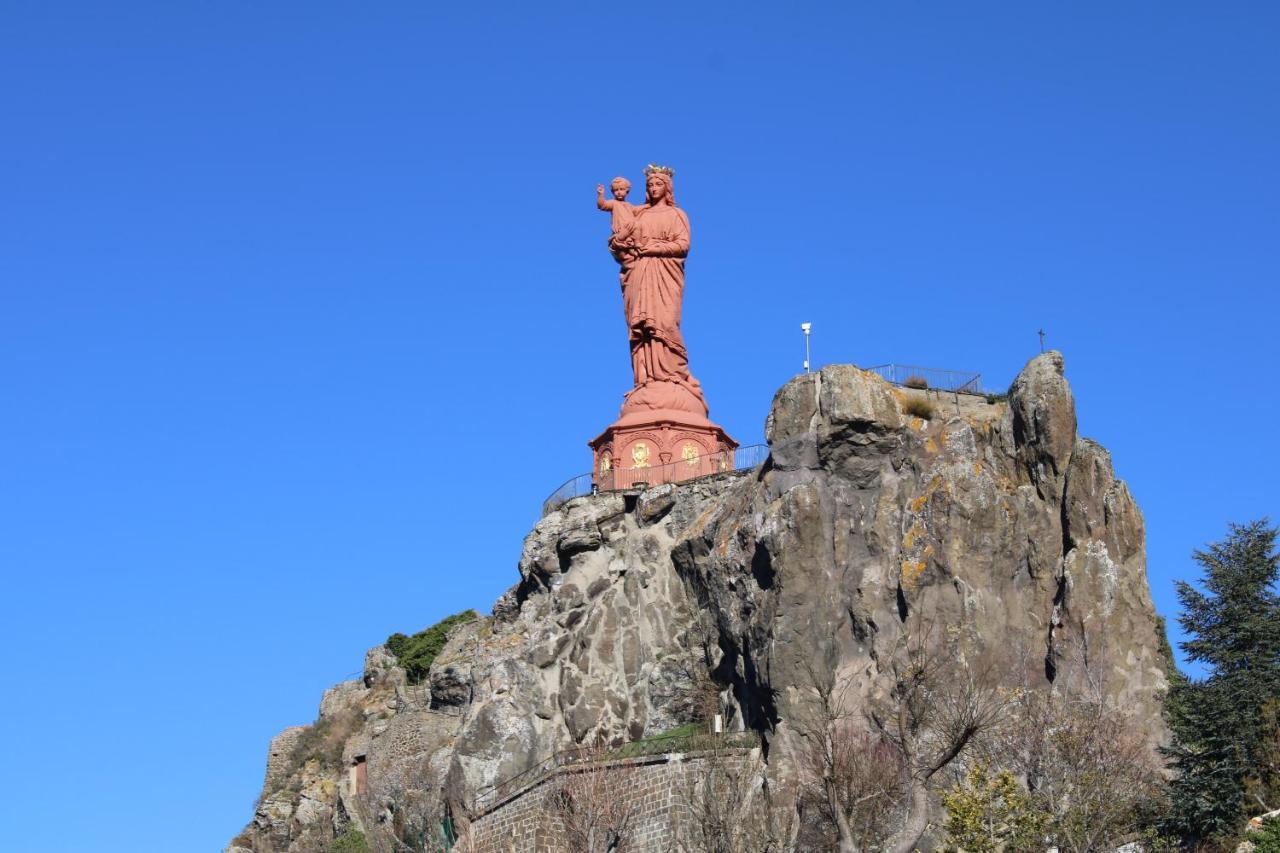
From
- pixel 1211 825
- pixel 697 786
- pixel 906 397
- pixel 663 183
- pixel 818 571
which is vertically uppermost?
pixel 663 183

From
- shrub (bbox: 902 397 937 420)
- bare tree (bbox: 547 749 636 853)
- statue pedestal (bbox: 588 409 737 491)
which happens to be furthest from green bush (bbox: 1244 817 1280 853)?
statue pedestal (bbox: 588 409 737 491)

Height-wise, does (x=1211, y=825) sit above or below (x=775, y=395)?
below

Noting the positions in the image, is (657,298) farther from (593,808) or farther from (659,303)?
(593,808)

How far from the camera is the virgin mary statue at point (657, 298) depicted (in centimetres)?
6544

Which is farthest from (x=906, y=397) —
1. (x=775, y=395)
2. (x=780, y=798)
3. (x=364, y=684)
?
(x=364, y=684)

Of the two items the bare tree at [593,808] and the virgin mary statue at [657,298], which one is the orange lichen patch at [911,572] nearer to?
the bare tree at [593,808]

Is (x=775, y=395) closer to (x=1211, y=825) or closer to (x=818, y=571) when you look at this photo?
(x=818, y=571)

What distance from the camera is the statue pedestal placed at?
206ft

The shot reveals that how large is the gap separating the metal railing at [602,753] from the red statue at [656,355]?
11.1m

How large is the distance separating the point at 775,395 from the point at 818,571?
19.5ft

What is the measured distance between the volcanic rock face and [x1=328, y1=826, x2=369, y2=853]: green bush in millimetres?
960

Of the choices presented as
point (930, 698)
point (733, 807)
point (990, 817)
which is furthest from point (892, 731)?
point (990, 817)

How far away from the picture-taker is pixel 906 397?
180 ft

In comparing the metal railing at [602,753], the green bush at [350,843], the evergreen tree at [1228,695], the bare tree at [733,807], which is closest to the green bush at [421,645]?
the green bush at [350,843]
